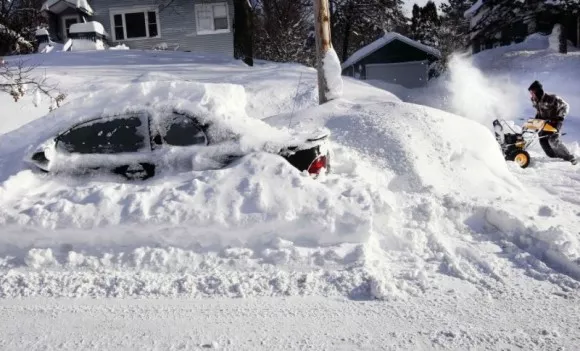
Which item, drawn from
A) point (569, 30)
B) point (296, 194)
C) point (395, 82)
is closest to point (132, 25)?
point (395, 82)

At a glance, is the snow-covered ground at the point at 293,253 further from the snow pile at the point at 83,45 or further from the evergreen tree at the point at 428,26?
the evergreen tree at the point at 428,26

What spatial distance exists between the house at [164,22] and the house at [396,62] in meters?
7.84

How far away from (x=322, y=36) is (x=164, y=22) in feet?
62.8

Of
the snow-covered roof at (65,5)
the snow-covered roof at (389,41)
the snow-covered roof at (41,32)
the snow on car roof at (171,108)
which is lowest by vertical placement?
the snow on car roof at (171,108)

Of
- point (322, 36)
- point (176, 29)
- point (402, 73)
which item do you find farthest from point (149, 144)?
point (402, 73)

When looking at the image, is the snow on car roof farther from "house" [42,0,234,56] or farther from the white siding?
"house" [42,0,234,56]

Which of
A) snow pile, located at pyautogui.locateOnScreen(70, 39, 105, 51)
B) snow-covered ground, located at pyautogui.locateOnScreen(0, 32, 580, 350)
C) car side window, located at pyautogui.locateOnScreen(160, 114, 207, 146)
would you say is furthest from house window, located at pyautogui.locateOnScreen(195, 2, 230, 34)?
car side window, located at pyautogui.locateOnScreen(160, 114, 207, 146)

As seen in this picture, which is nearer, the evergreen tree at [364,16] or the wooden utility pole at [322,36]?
the wooden utility pole at [322,36]

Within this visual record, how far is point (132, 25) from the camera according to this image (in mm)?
26297

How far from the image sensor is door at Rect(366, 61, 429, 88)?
92.2ft

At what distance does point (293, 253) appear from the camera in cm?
439

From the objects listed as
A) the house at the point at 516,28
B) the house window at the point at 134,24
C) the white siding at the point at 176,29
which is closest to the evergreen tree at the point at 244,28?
the white siding at the point at 176,29

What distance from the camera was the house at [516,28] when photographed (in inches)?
1177

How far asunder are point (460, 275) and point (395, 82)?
83.8ft
